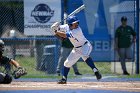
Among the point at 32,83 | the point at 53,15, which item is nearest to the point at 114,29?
the point at 53,15

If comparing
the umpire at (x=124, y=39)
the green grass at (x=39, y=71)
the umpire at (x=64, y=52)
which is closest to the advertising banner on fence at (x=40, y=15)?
the umpire at (x=64, y=52)

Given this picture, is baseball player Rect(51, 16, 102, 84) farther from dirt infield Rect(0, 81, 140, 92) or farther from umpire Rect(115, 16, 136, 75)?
umpire Rect(115, 16, 136, 75)

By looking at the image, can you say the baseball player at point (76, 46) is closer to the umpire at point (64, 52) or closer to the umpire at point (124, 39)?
the umpire at point (64, 52)

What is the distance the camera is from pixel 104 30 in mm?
16188

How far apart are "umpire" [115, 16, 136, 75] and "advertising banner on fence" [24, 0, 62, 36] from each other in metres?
1.92

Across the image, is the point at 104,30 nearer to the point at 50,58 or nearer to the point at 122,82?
the point at 50,58

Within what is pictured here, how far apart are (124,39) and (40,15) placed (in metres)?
2.61

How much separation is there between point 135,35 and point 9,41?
12.4ft

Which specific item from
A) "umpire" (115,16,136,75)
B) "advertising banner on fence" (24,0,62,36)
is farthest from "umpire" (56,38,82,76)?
"umpire" (115,16,136,75)

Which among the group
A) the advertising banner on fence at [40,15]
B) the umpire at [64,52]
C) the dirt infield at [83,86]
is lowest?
the dirt infield at [83,86]

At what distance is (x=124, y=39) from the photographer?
52.6 feet

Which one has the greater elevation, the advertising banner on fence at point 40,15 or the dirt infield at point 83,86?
the advertising banner on fence at point 40,15

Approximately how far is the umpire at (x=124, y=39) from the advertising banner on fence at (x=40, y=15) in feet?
6.29

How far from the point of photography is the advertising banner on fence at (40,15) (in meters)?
15.8
